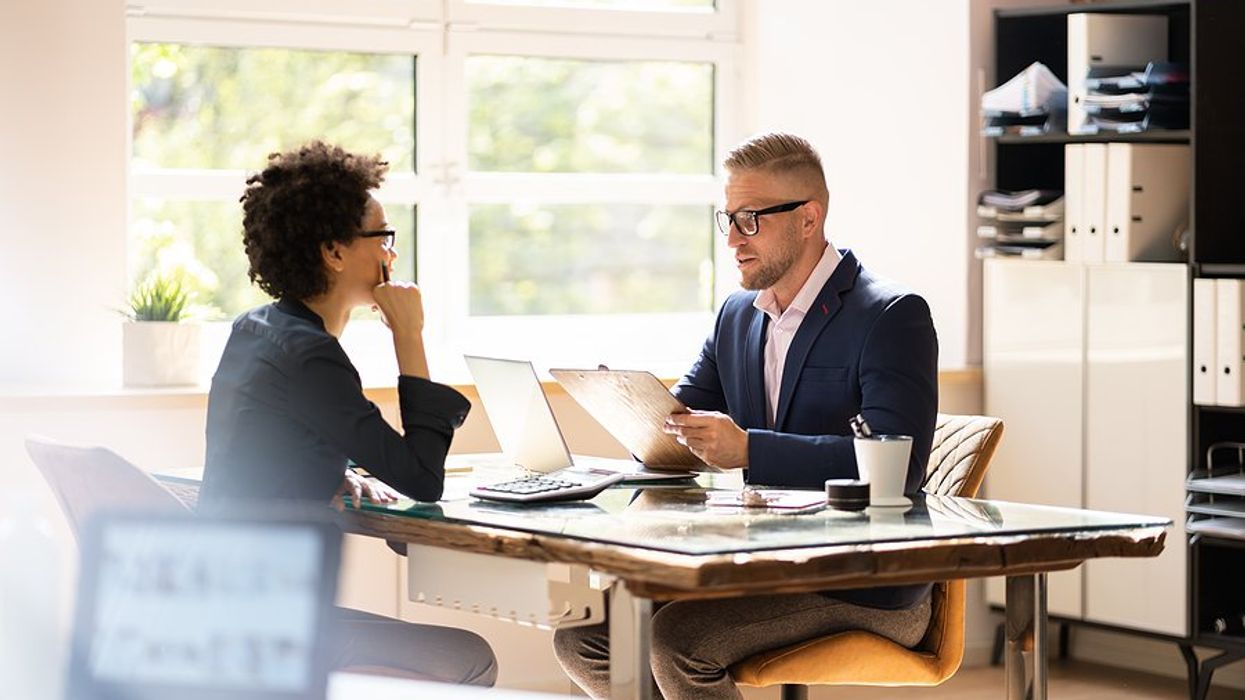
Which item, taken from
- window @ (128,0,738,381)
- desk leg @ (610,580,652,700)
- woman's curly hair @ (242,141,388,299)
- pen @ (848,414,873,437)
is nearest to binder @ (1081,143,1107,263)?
window @ (128,0,738,381)

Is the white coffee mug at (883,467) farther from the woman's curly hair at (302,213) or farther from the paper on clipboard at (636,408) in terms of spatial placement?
the woman's curly hair at (302,213)

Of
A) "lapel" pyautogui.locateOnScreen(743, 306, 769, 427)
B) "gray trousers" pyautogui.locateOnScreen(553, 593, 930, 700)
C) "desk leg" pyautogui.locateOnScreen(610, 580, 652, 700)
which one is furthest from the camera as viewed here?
"lapel" pyautogui.locateOnScreen(743, 306, 769, 427)

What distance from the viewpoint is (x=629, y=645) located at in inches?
97.4

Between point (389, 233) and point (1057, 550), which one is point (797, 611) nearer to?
point (1057, 550)

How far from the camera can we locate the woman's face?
9.50 ft

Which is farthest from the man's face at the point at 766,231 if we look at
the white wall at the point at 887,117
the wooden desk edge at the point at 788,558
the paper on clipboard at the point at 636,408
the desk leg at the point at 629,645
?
the white wall at the point at 887,117

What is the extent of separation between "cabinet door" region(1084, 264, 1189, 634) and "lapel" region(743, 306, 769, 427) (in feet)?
4.90

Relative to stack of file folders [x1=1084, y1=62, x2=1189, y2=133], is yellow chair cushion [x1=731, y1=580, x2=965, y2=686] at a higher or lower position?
lower

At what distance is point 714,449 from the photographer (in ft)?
9.80

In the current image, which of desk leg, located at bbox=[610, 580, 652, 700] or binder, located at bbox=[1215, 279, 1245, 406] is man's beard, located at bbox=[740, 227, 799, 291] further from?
binder, located at bbox=[1215, 279, 1245, 406]

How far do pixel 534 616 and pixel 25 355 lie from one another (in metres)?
2.30

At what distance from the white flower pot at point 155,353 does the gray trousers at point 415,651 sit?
5.09 feet

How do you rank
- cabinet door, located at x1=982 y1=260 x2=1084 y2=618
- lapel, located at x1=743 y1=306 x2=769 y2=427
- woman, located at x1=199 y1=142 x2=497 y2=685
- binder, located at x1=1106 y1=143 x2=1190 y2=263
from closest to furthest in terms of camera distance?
woman, located at x1=199 y1=142 x2=497 y2=685 < lapel, located at x1=743 y1=306 x2=769 y2=427 < binder, located at x1=1106 y1=143 x2=1190 y2=263 < cabinet door, located at x1=982 y1=260 x2=1084 y2=618

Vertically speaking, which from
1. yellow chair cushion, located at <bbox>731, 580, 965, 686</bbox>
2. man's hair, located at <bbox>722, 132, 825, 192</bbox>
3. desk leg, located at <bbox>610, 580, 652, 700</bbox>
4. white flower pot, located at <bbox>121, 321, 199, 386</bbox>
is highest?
man's hair, located at <bbox>722, 132, 825, 192</bbox>
